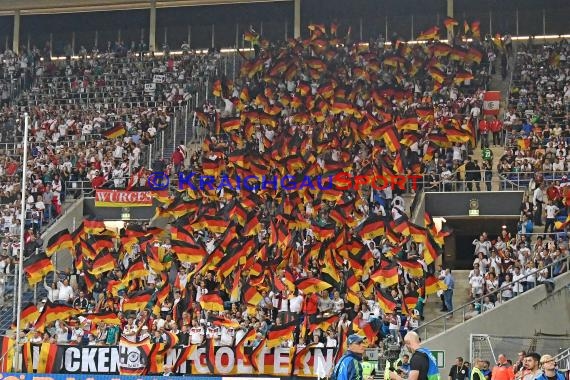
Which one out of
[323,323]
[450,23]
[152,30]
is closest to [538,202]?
[323,323]

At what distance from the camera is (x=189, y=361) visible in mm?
27562

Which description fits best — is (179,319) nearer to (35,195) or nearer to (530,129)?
(35,195)

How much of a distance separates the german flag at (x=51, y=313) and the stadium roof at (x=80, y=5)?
28448 mm

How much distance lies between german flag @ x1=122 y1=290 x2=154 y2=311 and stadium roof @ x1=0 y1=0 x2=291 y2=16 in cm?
2761

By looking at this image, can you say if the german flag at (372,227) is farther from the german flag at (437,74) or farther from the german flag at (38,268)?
the german flag at (437,74)

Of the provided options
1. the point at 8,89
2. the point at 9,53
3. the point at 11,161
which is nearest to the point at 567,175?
the point at 11,161

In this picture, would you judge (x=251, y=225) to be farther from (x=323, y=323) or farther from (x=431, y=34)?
(x=431, y=34)

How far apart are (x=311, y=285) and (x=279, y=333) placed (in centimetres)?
225

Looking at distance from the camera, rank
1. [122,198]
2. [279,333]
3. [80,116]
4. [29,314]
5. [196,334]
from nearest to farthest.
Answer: [279,333] → [196,334] → [29,314] → [122,198] → [80,116]

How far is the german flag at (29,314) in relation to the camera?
29938 mm

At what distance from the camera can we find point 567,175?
34000mm

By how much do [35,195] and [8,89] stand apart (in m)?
13.5

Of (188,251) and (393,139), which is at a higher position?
(393,139)

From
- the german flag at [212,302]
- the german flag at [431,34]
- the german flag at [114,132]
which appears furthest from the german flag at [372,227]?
the german flag at [431,34]
